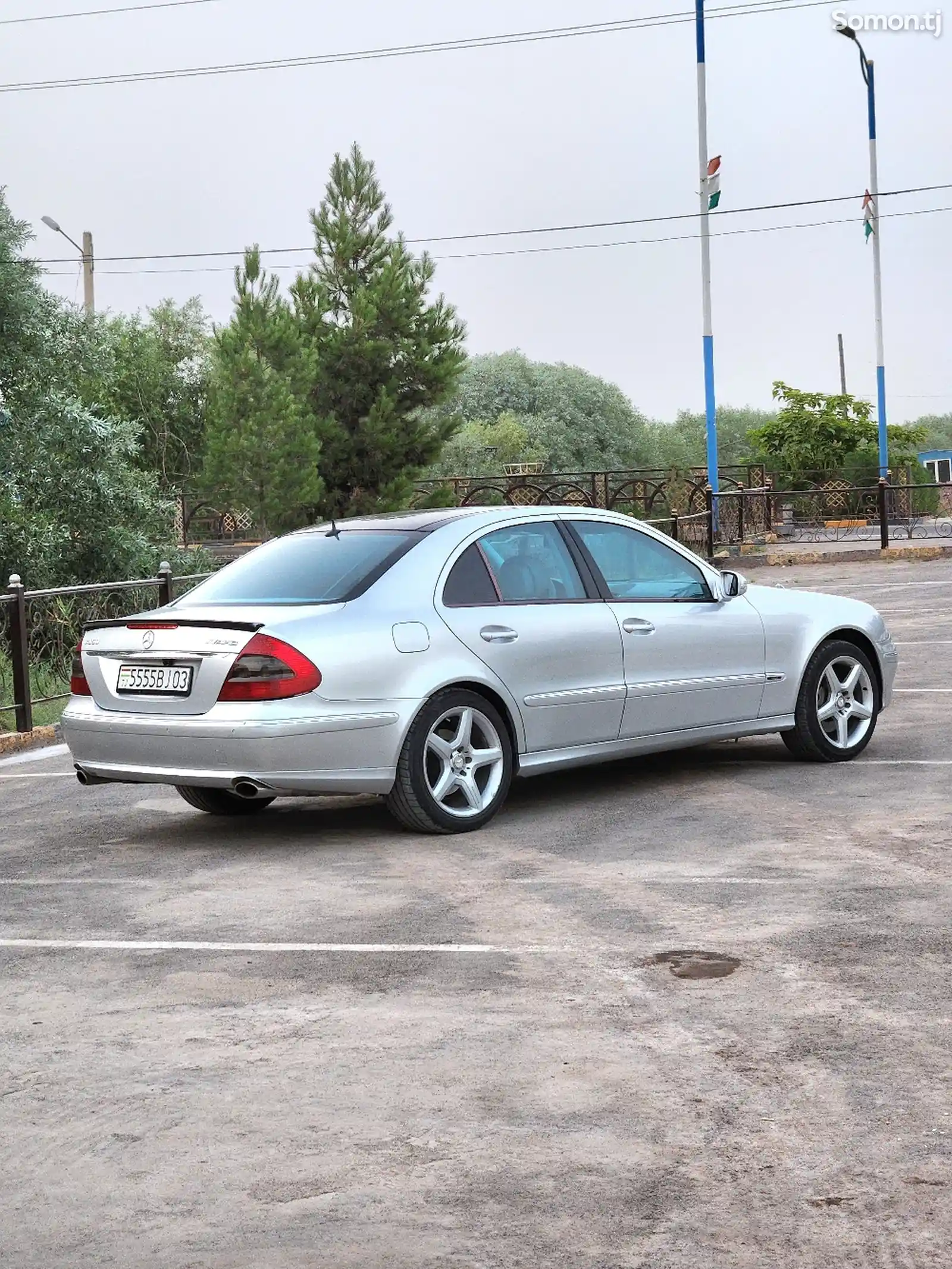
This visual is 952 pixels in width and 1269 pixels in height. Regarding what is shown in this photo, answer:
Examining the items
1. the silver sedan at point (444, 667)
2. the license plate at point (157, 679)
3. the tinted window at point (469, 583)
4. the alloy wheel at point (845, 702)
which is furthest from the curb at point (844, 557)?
the license plate at point (157, 679)

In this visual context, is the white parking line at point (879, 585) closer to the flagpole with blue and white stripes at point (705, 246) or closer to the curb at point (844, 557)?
the curb at point (844, 557)

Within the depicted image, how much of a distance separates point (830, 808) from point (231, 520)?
34987mm

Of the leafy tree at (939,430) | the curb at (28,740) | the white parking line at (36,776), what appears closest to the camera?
the white parking line at (36,776)

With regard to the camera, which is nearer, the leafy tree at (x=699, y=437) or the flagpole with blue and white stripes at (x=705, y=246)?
the flagpole with blue and white stripes at (x=705, y=246)

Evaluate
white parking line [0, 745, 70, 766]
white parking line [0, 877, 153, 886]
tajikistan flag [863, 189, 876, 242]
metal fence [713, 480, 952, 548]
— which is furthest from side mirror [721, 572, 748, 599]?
tajikistan flag [863, 189, 876, 242]

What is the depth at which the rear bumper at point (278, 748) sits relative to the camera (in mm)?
7988

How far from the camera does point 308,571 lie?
8.83 meters

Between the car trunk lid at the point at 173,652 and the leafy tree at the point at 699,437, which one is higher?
the leafy tree at the point at 699,437

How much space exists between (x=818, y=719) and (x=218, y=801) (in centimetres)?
330

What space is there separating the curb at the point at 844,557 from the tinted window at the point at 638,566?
21.6m

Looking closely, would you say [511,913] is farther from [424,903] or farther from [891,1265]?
[891,1265]

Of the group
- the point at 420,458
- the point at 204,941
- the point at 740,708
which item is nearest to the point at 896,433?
the point at 420,458

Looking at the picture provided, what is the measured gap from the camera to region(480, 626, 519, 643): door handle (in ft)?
28.3

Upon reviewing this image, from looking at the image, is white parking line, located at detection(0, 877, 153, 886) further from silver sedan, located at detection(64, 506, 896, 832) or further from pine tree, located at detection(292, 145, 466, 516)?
pine tree, located at detection(292, 145, 466, 516)
